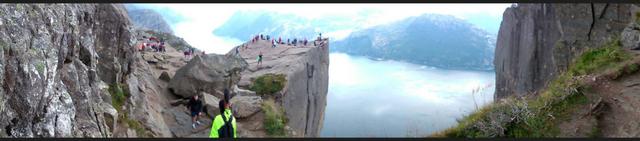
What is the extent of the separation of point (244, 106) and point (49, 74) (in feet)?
68.6

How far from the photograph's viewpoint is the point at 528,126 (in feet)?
40.3

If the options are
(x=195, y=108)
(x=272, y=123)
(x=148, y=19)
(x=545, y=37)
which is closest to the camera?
(x=195, y=108)

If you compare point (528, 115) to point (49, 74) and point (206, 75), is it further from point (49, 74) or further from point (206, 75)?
point (206, 75)

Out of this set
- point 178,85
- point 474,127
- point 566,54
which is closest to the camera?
point 474,127

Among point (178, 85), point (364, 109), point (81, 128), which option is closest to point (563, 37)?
point (178, 85)

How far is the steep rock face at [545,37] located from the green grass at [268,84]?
17.9 meters

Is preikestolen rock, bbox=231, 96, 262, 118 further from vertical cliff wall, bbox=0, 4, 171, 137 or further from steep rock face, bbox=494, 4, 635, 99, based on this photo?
steep rock face, bbox=494, 4, 635, 99

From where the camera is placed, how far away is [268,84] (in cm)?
4169

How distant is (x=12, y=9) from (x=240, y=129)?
1976 centimetres

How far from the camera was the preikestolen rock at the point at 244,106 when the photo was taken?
32.2m

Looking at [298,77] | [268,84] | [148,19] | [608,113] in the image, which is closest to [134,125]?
[608,113]

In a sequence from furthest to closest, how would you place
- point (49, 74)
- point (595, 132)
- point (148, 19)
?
point (148, 19)
point (49, 74)
point (595, 132)

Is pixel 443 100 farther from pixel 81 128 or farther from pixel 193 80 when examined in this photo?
pixel 81 128

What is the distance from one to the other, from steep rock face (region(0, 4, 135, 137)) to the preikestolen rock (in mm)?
11948
